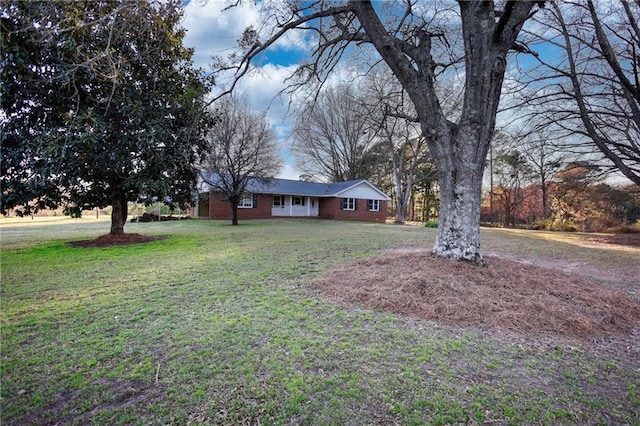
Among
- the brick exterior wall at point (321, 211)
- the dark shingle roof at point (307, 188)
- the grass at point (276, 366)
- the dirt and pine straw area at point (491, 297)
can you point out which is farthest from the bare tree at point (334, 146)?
the grass at point (276, 366)

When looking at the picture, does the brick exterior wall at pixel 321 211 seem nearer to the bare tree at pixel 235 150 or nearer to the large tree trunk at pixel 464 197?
the bare tree at pixel 235 150

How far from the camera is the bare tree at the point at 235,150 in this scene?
58.0 ft

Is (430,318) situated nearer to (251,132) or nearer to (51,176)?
(51,176)

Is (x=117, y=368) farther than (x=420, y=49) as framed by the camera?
No

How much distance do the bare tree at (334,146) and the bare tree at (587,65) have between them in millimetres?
17622

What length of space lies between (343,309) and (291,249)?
4.96 meters

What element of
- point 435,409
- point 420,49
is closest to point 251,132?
point 420,49

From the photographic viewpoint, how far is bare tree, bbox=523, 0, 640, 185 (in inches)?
342

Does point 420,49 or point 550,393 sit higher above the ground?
point 420,49

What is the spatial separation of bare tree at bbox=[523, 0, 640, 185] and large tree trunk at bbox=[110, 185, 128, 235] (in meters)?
13.6

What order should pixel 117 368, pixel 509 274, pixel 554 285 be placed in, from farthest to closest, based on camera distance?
pixel 509 274
pixel 554 285
pixel 117 368

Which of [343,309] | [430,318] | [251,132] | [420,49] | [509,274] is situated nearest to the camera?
[430,318]

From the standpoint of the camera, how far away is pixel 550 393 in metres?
2.21

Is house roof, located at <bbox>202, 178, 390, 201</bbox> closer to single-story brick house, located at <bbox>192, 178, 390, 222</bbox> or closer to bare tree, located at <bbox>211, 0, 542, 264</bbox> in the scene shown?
single-story brick house, located at <bbox>192, 178, 390, 222</bbox>
